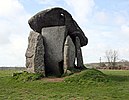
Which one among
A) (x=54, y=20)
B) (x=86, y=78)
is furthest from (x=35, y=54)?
(x=86, y=78)

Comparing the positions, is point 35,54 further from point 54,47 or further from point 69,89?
point 69,89

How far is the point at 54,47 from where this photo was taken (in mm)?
20531

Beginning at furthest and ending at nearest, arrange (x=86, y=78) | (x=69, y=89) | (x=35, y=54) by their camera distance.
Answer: (x=35, y=54)
(x=86, y=78)
(x=69, y=89)

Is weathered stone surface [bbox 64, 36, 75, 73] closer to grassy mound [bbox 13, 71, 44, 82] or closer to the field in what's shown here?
the field

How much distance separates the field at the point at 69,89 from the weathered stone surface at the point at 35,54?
1.56 meters

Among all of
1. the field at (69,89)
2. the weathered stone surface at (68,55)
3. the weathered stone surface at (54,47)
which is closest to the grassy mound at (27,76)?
the field at (69,89)

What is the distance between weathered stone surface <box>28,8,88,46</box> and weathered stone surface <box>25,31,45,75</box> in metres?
1.74

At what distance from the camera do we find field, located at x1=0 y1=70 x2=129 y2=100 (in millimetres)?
13273

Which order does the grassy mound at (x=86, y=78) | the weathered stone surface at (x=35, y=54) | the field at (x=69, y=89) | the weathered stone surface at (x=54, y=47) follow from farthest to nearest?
the weathered stone surface at (x=54, y=47), the weathered stone surface at (x=35, y=54), the grassy mound at (x=86, y=78), the field at (x=69, y=89)

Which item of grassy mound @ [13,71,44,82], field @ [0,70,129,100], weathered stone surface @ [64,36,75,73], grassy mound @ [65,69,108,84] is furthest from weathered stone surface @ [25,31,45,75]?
grassy mound @ [65,69,108,84]

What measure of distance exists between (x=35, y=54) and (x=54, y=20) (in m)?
3.73

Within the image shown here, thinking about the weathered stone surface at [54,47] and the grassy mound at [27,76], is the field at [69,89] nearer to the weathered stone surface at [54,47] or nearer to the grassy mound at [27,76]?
the grassy mound at [27,76]

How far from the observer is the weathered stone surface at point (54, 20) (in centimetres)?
2149

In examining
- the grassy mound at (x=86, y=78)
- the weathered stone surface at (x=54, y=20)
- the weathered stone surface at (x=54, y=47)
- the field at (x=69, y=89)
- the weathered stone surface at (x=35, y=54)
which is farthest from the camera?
the weathered stone surface at (x=54, y=20)
